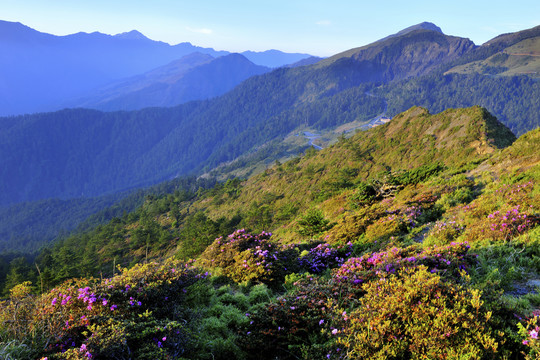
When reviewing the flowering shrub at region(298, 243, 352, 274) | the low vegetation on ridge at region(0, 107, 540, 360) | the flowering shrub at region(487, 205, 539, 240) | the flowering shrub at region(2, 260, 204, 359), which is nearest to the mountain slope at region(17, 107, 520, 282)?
the flowering shrub at region(298, 243, 352, 274)

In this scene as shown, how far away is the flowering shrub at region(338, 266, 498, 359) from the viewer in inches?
143

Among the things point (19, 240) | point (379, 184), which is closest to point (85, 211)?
point (19, 240)

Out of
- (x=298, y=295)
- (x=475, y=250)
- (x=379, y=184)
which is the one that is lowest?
(x=379, y=184)

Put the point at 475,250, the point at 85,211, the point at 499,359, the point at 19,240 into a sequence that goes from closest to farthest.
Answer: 1. the point at 499,359
2. the point at 475,250
3. the point at 19,240
4. the point at 85,211

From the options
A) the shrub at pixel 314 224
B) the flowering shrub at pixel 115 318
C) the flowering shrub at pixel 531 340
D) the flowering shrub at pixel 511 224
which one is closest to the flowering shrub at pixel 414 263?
the flowering shrub at pixel 531 340

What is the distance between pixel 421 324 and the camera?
397cm

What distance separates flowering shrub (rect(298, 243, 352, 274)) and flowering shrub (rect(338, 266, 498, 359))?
434 centimetres

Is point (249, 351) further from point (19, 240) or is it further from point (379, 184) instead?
point (19, 240)

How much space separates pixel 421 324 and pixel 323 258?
555 centimetres

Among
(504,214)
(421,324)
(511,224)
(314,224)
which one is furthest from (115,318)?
(314,224)

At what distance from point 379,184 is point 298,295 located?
1559cm

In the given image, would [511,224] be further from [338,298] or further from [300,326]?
[300,326]

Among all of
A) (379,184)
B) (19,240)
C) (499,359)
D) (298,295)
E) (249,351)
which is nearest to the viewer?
(499,359)

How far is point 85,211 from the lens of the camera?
194750 mm
